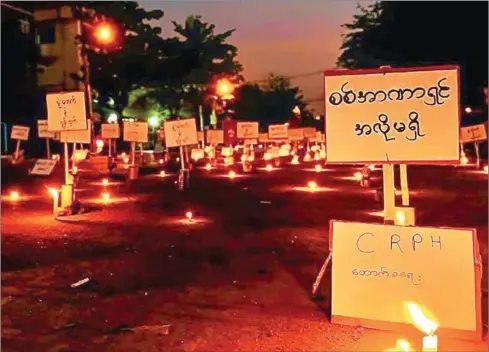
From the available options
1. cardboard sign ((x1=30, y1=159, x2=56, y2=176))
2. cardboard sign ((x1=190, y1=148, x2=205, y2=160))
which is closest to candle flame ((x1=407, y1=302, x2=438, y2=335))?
cardboard sign ((x1=30, y1=159, x2=56, y2=176))

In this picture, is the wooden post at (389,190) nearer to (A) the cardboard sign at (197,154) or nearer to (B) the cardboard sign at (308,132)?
(A) the cardboard sign at (197,154)

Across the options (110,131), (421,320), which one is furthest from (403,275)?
(110,131)

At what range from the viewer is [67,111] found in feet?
47.6

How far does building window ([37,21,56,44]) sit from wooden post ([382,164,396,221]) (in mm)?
44589

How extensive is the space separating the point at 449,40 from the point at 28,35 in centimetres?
2689

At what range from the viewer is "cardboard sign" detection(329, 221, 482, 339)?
6.23m

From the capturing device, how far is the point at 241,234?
12.2 metres

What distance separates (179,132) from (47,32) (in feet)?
108

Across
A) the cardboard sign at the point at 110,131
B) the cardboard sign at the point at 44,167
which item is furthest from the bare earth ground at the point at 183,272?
the cardboard sign at the point at 110,131

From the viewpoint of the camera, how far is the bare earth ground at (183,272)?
20.9 ft

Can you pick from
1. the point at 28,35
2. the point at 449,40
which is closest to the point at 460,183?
the point at 449,40

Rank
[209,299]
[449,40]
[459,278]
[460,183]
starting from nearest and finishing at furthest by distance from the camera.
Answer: [459,278] < [209,299] < [460,183] < [449,40]

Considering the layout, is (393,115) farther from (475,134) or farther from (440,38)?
(440,38)

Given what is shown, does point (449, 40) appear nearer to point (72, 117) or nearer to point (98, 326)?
point (72, 117)
